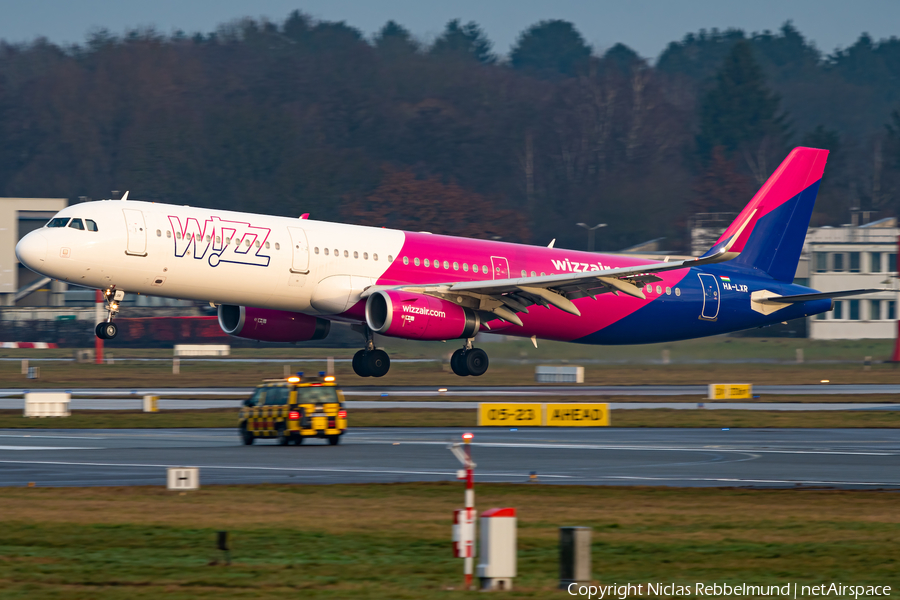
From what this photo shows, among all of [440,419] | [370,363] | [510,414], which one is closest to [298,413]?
[440,419]

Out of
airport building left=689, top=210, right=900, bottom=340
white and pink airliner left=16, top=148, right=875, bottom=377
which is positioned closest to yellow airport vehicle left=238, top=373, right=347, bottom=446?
white and pink airliner left=16, top=148, right=875, bottom=377

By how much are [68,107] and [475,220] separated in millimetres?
56670

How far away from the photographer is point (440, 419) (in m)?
38.9

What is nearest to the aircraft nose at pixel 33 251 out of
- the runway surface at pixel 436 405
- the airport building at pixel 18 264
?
the runway surface at pixel 436 405

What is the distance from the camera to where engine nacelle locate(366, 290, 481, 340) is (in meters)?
39.8

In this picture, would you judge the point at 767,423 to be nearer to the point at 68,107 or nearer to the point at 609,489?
the point at 609,489

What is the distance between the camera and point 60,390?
2159 inches

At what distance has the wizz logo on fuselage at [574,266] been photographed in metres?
45.0

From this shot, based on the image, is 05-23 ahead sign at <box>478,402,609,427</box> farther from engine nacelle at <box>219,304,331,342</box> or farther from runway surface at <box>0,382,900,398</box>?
runway surface at <box>0,382,900,398</box>

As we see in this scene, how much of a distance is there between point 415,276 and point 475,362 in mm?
4292

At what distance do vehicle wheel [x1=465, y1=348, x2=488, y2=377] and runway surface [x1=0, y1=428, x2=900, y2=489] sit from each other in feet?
25.1

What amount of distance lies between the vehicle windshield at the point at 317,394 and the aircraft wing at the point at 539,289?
10.2m

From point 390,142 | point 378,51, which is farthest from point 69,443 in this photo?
point 378,51

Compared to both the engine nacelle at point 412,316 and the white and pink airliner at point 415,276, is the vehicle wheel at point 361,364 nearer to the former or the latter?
the white and pink airliner at point 415,276
